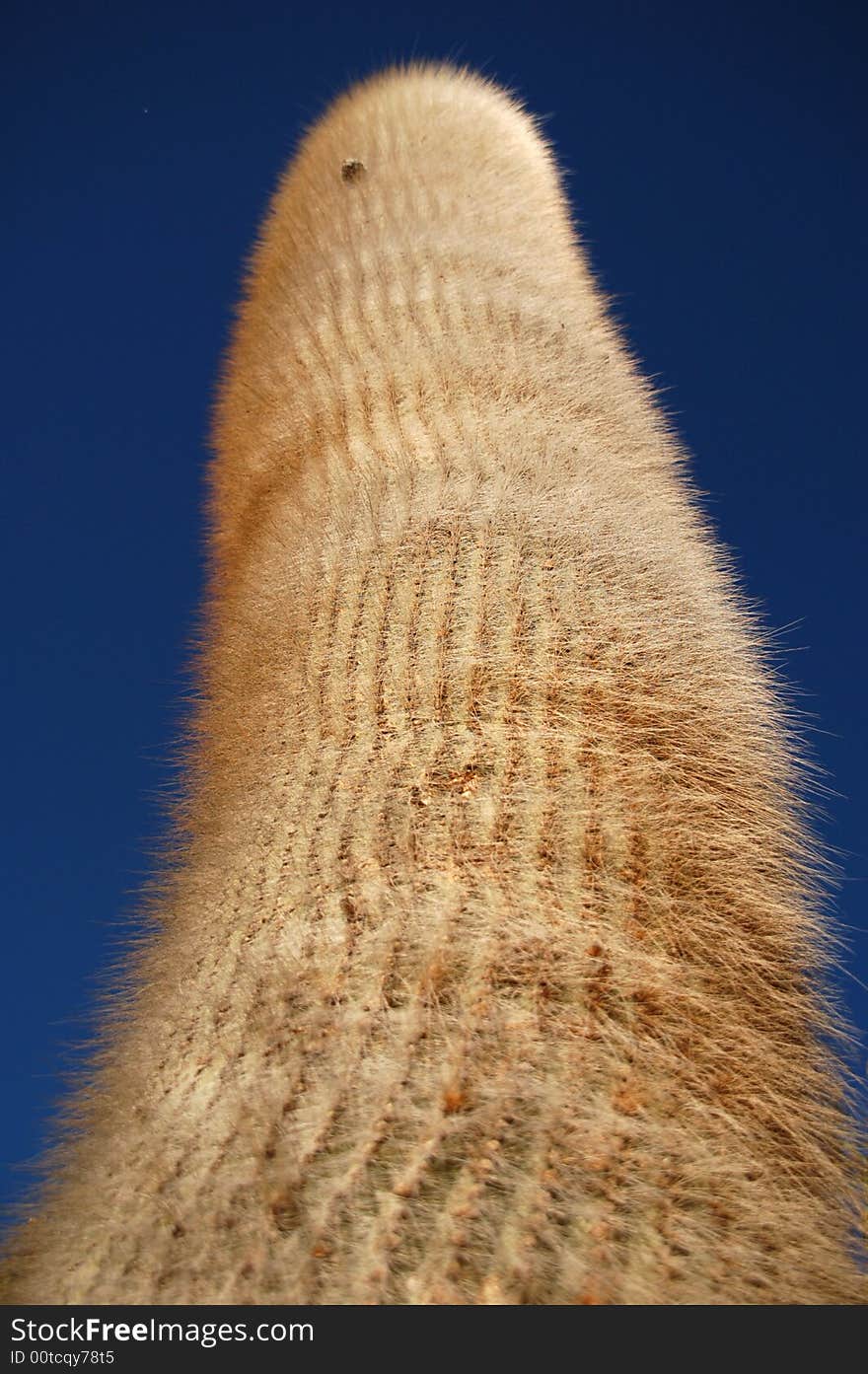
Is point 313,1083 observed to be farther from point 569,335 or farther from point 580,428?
point 569,335

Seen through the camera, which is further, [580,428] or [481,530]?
[580,428]

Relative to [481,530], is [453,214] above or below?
above

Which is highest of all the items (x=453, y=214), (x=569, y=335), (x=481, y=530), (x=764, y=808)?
(x=453, y=214)

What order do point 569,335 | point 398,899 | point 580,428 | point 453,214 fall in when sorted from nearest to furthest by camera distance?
point 398,899 → point 580,428 → point 569,335 → point 453,214

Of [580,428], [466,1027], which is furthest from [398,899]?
[580,428]

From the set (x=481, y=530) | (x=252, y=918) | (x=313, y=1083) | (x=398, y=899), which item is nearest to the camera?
(x=313, y=1083)
